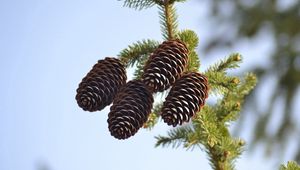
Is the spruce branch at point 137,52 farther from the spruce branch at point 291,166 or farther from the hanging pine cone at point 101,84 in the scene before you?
the spruce branch at point 291,166

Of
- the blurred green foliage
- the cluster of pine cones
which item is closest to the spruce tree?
the cluster of pine cones

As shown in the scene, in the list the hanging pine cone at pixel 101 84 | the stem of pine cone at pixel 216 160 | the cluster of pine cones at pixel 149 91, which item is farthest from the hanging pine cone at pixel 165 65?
the stem of pine cone at pixel 216 160

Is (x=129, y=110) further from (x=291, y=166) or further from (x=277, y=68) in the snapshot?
(x=277, y=68)

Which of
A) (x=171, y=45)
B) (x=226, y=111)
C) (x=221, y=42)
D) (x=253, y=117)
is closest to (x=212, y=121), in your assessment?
(x=226, y=111)

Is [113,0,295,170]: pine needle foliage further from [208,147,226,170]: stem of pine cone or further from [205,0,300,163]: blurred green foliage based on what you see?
[205,0,300,163]: blurred green foliage

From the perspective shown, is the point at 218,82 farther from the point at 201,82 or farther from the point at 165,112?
the point at 165,112

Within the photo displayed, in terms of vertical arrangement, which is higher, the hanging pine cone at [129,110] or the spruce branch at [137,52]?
Result: the spruce branch at [137,52]
